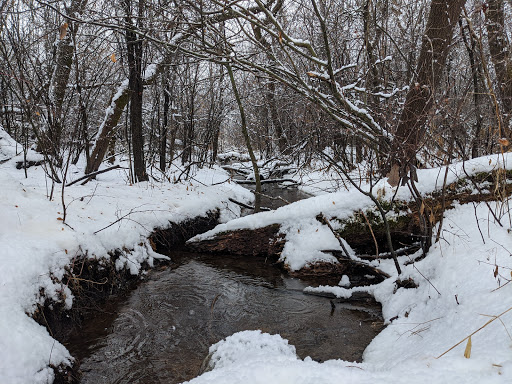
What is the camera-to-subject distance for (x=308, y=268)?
483 cm

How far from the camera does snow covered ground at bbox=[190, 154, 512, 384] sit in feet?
5.32

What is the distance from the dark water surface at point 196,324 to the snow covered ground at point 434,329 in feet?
1.10

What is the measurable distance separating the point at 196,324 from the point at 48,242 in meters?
1.78

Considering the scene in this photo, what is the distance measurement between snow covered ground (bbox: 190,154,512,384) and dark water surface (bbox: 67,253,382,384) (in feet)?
1.10

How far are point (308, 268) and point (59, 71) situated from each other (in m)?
7.80

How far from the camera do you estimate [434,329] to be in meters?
2.45

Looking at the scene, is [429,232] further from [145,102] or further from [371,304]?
[145,102]

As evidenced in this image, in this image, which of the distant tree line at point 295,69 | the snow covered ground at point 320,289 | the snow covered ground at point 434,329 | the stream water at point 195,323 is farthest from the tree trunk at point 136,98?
the snow covered ground at point 434,329

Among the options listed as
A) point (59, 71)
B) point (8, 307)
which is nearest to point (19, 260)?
point (8, 307)

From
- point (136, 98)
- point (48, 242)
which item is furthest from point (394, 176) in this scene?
point (136, 98)

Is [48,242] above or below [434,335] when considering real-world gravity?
above

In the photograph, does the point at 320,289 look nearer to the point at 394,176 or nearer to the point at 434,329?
the point at 394,176

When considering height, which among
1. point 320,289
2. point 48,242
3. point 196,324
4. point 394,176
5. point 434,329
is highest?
point 394,176

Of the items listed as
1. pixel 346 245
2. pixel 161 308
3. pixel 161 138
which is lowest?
pixel 161 308
